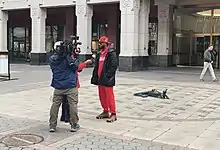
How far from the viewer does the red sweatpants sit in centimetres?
691

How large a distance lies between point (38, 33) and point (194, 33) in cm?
1104

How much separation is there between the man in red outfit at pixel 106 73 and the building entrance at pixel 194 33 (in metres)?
16.0

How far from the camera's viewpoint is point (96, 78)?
7102 millimetres

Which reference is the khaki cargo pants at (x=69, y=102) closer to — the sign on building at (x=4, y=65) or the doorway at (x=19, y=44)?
the sign on building at (x=4, y=65)

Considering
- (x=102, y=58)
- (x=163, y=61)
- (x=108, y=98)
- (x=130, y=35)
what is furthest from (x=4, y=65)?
(x=163, y=61)

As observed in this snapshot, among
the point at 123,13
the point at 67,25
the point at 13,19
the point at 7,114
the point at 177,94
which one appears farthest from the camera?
the point at 13,19

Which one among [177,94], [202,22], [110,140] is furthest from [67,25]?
[110,140]

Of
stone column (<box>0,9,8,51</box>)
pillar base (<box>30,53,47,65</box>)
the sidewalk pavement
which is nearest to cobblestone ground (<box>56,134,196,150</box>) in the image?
the sidewalk pavement

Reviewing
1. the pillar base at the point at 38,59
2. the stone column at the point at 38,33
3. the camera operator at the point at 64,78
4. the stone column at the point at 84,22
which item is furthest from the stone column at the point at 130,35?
the camera operator at the point at 64,78

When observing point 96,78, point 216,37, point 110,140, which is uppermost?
point 216,37

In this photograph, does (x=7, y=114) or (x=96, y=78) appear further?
(x=7, y=114)

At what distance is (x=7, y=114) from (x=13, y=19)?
25004 millimetres

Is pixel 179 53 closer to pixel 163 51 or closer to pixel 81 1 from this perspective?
pixel 163 51

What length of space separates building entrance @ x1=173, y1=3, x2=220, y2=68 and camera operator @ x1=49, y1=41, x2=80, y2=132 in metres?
17.2
